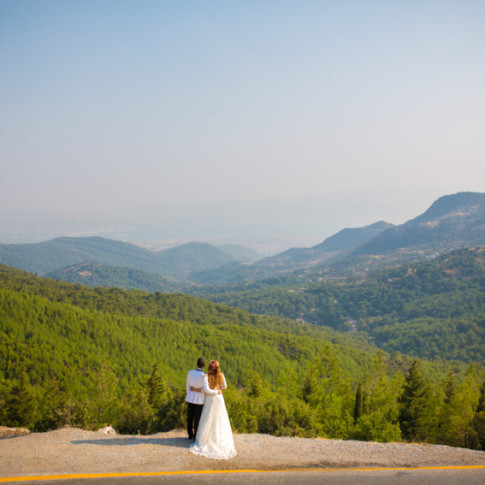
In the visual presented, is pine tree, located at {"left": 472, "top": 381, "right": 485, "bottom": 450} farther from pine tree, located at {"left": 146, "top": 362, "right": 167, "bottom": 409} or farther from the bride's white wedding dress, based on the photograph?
pine tree, located at {"left": 146, "top": 362, "right": 167, "bottom": 409}

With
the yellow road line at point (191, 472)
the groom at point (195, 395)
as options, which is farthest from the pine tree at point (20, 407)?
the groom at point (195, 395)

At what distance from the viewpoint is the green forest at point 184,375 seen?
24.7m

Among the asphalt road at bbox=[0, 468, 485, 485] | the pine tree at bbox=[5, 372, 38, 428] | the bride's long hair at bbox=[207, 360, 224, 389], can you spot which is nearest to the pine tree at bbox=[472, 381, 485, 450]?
the asphalt road at bbox=[0, 468, 485, 485]

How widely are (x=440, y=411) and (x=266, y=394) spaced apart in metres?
16.2

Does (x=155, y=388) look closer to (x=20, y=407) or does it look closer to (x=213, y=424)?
(x=20, y=407)

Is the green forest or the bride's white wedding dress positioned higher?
the bride's white wedding dress

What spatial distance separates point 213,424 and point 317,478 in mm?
3855

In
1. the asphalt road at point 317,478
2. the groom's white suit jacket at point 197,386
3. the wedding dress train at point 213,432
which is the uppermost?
the groom's white suit jacket at point 197,386

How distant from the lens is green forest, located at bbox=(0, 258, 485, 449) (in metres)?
24.7

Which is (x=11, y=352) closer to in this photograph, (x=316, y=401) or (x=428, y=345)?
(x=316, y=401)

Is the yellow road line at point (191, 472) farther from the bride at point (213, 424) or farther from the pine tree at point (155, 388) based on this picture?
the pine tree at point (155, 388)

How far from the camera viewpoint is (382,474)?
12.2 m

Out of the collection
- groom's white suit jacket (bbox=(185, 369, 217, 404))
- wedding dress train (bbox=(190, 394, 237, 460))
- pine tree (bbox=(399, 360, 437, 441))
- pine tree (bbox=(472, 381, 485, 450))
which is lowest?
pine tree (bbox=(399, 360, 437, 441))

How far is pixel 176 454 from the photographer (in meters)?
12.8
